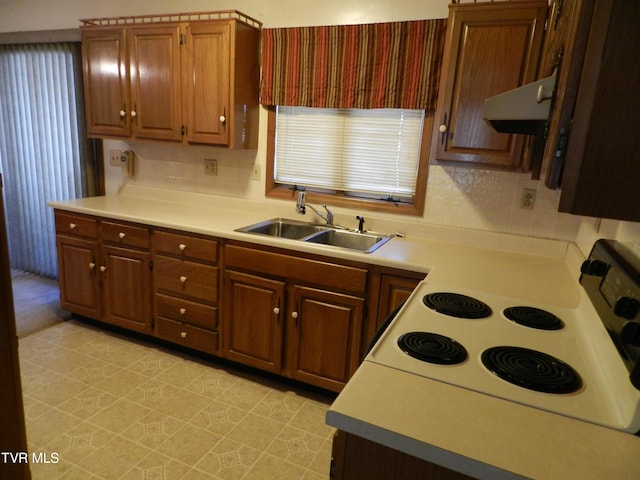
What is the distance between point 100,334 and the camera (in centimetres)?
299

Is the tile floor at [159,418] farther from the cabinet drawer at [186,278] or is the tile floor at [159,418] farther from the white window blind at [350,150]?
the white window blind at [350,150]

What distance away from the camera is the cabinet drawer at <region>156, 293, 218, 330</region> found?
255 centimetres

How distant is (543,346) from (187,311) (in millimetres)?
2075

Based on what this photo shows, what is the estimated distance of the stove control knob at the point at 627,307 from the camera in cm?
89

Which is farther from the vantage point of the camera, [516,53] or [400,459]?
[516,53]

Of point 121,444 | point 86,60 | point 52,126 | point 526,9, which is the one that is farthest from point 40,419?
point 526,9

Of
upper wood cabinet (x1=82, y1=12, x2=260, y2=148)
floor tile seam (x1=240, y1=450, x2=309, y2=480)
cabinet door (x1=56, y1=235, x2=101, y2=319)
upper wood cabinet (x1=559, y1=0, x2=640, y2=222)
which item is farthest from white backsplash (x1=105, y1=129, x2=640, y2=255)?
floor tile seam (x1=240, y1=450, x2=309, y2=480)

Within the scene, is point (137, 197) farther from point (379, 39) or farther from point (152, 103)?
point (379, 39)

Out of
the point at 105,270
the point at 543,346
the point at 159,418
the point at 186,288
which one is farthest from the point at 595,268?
the point at 105,270

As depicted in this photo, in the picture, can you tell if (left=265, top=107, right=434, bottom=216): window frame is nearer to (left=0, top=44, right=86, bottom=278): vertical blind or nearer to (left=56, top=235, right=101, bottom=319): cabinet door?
(left=56, top=235, right=101, bottom=319): cabinet door

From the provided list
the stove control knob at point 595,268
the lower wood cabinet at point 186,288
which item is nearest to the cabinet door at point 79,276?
the lower wood cabinet at point 186,288

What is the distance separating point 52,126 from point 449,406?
4.01 metres

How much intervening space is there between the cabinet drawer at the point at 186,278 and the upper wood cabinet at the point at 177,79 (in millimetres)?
820

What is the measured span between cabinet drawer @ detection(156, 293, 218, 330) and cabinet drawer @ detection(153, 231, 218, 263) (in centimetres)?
31
